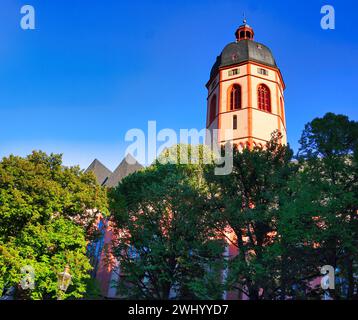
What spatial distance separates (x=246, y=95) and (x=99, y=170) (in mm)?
21610

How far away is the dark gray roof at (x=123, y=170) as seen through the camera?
140 ft

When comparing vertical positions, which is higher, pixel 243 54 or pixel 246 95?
pixel 243 54

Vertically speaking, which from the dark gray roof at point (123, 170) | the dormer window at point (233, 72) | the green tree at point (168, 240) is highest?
the dormer window at point (233, 72)

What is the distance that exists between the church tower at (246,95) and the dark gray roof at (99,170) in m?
15.0

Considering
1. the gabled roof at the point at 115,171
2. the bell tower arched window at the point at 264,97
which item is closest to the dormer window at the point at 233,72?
the bell tower arched window at the point at 264,97

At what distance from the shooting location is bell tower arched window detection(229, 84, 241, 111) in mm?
38244

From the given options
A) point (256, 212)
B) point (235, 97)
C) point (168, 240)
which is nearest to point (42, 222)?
point (168, 240)

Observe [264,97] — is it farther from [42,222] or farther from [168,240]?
[42,222]

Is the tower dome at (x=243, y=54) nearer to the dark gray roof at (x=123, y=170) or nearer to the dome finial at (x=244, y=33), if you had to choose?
the dome finial at (x=244, y=33)

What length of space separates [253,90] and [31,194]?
84.9 ft

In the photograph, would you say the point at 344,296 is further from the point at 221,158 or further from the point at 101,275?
the point at 101,275

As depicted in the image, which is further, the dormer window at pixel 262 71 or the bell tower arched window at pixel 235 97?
the dormer window at pixel 262 71

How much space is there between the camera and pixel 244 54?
40188 mm

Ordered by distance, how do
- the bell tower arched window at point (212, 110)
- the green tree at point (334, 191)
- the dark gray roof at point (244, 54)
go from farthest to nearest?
1. the bell tower arched window at point (212, 110)
2. the dark gray roof at point (244, 54)
3. the green tree at point (334, 191)
